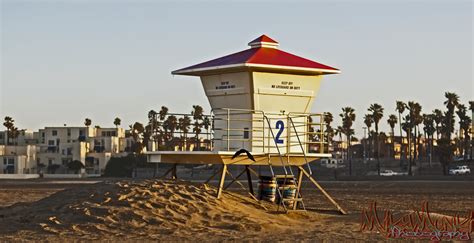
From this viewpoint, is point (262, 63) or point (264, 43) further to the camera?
point (264, 43)

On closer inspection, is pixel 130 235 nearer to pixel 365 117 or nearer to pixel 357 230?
pixel 357 230

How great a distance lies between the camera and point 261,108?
848 inches

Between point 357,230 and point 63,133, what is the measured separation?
100331 millimetres

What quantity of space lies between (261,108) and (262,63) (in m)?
1.37

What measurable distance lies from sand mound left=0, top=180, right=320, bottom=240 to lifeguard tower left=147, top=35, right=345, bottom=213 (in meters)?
1.05

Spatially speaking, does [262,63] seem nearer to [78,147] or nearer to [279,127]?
[279,127]

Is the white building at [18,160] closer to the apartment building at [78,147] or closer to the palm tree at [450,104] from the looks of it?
the apartment building at [78,147]

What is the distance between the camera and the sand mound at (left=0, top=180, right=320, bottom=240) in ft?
57.4

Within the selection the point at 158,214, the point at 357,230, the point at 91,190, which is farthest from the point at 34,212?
the point at 357,230

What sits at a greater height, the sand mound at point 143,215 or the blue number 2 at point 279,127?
the blue number 2 at point 279,127

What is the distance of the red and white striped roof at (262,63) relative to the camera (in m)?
21.2

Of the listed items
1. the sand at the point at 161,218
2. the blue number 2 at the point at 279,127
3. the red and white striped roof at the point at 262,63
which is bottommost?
the sand at the point at 161,218

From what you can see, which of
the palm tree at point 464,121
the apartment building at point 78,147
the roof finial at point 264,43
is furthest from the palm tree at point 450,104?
the roof finial at point 264,43

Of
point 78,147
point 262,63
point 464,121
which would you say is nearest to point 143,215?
point 262,63
